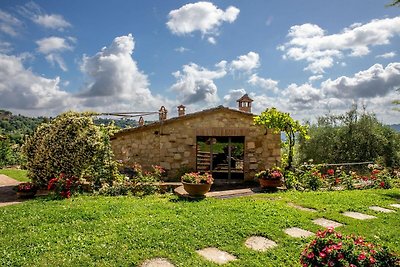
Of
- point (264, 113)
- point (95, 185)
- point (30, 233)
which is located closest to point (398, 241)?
point (30, 233)

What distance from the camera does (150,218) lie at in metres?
6.95

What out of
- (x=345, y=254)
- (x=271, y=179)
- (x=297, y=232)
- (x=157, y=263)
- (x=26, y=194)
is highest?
(x=271, y=179)

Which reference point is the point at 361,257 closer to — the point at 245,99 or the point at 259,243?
the point at 259,243

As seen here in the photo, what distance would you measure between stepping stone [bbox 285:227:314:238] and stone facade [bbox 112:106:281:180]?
8.30 meters

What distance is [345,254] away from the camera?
3.75m

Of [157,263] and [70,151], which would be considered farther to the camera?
[70,151]

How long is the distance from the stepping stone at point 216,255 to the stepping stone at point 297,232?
1.66 metres


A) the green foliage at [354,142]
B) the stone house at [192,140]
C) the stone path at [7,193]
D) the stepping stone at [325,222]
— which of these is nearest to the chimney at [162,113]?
the stone house at [192,140]

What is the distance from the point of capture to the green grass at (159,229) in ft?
16.4

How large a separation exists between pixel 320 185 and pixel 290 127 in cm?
274

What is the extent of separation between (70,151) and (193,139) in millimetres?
5677

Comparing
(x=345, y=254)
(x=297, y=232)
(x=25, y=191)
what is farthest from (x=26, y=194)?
(x=345, y=254)

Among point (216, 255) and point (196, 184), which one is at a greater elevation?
point (196, 184)

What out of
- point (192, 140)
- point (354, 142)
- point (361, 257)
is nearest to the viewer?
point (361, 257)
